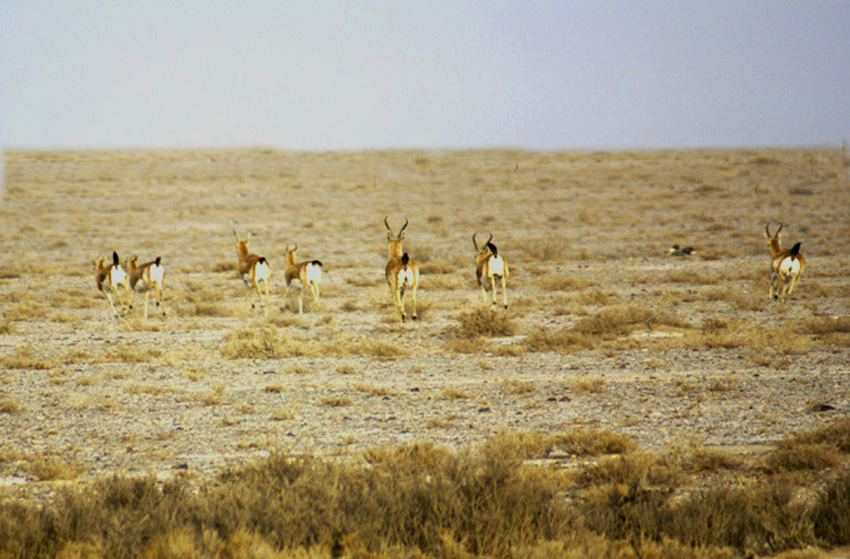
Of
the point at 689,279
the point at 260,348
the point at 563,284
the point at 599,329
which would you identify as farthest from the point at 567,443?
the point at 689,279

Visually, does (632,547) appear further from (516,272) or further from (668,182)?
(668,182)

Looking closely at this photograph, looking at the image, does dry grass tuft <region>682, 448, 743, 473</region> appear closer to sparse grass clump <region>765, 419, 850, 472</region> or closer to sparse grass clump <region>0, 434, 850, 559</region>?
sparse grass clump <region>765, 419, 850, 472</region>

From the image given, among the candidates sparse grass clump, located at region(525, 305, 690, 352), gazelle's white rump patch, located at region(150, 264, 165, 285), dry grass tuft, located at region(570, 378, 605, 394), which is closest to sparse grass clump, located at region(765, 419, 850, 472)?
dry grass tuft, located at region(570, 378, 605, 394)

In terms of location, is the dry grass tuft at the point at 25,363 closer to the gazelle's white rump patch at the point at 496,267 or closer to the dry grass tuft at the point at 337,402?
the dry grass tuft at the point at 337,402

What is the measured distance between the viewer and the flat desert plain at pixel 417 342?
30.2 ft

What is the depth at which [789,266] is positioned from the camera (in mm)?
19656

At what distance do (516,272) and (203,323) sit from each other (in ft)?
39.1

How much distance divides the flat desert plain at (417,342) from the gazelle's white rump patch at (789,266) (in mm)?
691

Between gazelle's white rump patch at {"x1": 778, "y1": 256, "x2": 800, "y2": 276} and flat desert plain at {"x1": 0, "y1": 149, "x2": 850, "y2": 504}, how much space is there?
2.27 ft

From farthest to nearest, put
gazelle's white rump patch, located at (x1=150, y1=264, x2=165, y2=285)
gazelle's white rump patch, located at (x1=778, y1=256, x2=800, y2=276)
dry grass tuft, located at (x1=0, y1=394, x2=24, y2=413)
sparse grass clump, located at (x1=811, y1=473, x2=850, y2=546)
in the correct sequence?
gazelle's white rump patch, located at (x1=150, y1=264, x2=165, y2=285)
gazelle's white rump patch, located at (x1=778, y1=256, x2=800, y2=276)
dry grass tuft, located at (x1=0, y1=394, x2=24, y2=413)
sparse grass clump, located at (x1=811, y1=473, x2=850, y2=546)

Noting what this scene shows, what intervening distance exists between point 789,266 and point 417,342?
9.72 m

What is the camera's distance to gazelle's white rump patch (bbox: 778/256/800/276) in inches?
773

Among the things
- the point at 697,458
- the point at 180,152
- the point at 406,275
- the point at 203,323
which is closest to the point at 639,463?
the point at 697,458

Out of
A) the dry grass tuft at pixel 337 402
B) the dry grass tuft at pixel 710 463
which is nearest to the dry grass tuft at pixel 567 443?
the dry grass tuft at pixel 710 463
